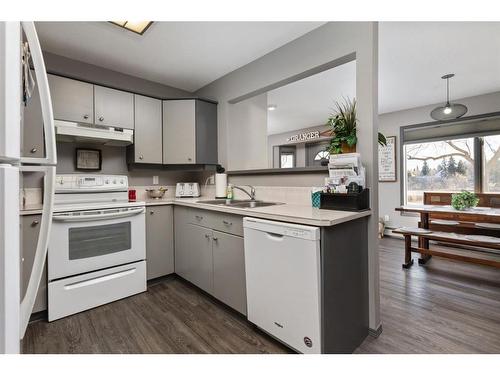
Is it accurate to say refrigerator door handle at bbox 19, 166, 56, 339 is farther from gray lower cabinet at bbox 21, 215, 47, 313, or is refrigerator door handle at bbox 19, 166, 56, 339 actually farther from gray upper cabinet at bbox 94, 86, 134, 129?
gray upper cabinet at bbox 94, 86, 134, 129

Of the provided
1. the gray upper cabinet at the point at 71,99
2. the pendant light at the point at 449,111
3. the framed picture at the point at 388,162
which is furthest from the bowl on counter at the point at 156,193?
the framed picture at the point at 388,162

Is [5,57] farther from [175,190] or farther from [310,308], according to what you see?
[175,190]

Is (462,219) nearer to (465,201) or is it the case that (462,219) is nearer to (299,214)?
(465,201)

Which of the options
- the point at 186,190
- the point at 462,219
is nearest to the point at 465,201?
the point at 462,219

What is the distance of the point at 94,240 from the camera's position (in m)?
2.05

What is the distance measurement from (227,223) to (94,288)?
1.27 metres

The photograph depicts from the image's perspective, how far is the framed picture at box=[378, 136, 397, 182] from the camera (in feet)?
15.2

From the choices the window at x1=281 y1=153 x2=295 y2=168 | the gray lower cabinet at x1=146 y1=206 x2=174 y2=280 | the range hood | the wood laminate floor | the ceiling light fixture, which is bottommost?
the wood laminate floor

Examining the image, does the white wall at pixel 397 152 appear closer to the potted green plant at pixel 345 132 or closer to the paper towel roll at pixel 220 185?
the potted green plant at pixel 345 132

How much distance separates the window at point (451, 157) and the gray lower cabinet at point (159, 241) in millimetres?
4268

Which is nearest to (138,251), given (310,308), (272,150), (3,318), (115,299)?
(115,299)

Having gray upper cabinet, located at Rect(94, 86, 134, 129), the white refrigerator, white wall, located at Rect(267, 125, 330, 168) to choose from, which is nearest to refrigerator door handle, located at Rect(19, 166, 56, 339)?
the white refrigerator

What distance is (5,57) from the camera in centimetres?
52

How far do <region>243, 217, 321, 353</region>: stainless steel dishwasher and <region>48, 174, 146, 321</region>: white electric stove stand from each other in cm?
123
